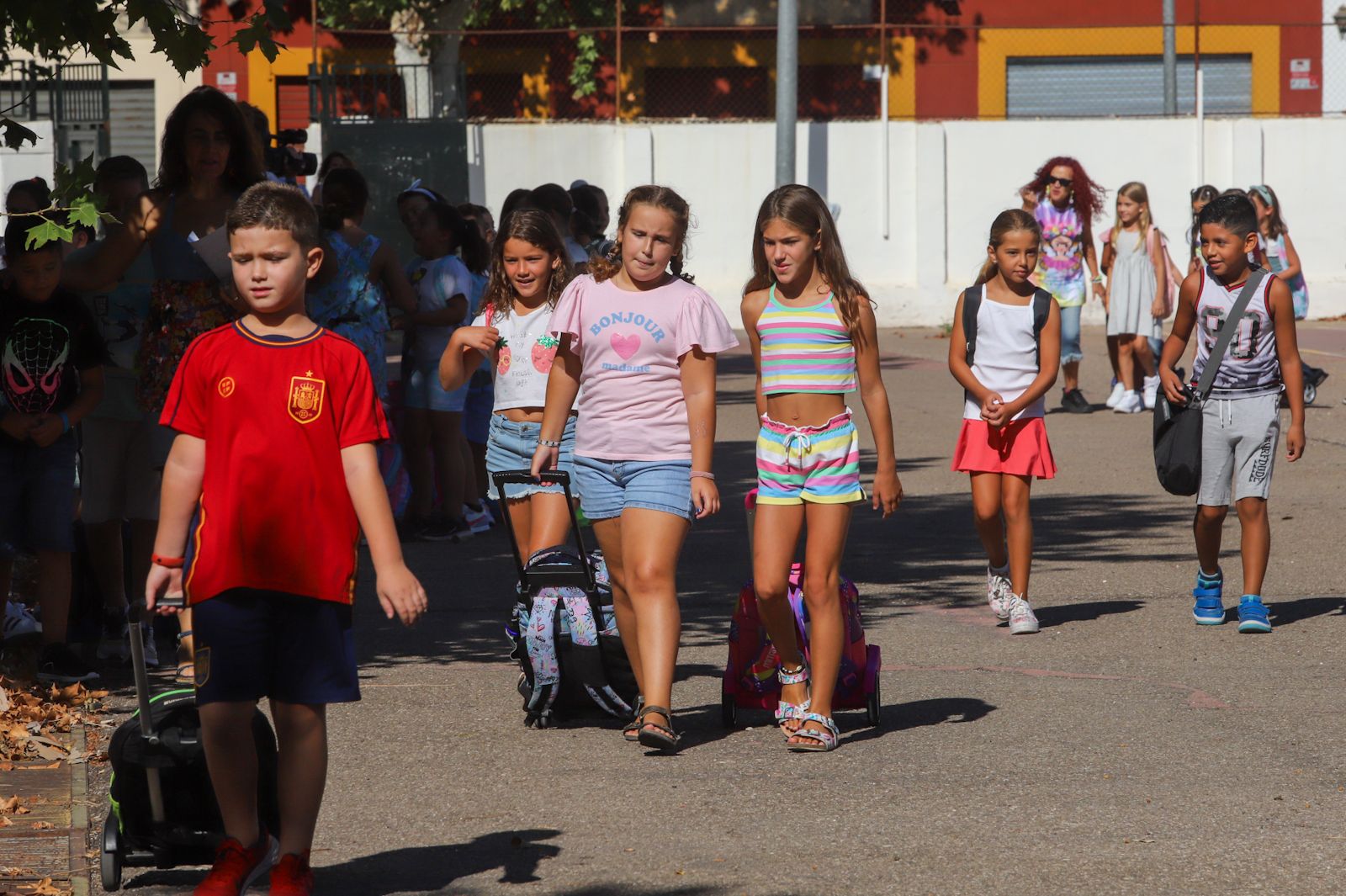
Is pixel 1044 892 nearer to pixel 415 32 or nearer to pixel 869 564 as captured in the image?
pixel 869 564

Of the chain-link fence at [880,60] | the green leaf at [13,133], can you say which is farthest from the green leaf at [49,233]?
the chain-link fence at [880,60]

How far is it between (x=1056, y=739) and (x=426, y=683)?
7.47ft

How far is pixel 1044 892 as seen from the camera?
178 inches

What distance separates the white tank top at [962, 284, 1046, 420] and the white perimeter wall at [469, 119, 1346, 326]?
18.2m

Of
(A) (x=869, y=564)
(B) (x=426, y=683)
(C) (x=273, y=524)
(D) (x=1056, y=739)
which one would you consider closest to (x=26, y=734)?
(B) (x=426, y=683)

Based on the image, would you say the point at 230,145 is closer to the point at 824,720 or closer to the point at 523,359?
the point at 523,359

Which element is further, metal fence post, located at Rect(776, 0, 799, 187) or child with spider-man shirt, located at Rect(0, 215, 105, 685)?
metal fence post, located at Rect(776, 0, 799, 187)

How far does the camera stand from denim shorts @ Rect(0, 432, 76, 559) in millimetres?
6836

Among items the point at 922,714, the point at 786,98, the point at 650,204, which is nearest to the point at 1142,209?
the point at 786,98

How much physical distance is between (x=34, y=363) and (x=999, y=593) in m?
3.86

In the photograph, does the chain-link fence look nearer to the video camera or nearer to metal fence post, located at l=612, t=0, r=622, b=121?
metal fence post, located at l=612, t=0, r=622, b=121

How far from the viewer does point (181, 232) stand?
677 centimetres

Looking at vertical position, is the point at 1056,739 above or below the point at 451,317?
below

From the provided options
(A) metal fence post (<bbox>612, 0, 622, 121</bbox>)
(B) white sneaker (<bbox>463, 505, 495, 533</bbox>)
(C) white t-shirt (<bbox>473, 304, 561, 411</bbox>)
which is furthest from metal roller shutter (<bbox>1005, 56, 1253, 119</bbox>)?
(C) white t-shirt (<bbox>473, 304, 561, 411</bbox>)
